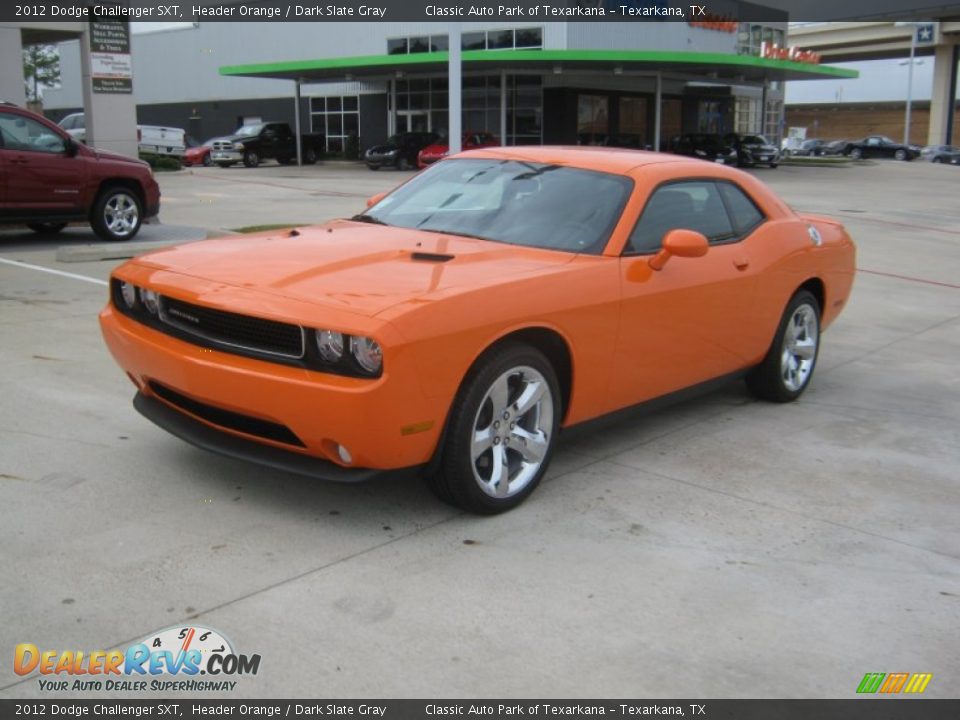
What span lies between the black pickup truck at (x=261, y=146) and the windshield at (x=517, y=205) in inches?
1466

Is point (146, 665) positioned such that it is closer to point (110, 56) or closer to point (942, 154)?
point (110, 56)

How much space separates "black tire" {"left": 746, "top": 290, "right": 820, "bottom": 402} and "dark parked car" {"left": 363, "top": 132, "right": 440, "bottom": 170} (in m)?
34.2

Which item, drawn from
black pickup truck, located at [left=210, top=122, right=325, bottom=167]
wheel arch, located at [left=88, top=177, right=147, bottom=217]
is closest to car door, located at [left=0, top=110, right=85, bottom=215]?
wheel arch, located at [left=88, top=177, right=147, bottom=217]

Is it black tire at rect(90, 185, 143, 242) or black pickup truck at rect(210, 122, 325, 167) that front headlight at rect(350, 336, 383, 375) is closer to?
black tire at rect(90, 185, 143, 242)

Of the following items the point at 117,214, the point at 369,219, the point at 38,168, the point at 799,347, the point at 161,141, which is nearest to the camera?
the point at 369,219

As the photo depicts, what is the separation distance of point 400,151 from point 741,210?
→ 114 ft

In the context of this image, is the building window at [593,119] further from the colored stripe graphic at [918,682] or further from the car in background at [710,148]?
the colored stripe graphic at [918,682]

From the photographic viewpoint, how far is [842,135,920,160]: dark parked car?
6206cm

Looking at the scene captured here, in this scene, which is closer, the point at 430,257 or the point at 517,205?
the point at 430,257

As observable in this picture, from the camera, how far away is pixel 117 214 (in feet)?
42.8

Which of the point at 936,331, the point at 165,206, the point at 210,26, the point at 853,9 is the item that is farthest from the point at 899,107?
the point at 936,331

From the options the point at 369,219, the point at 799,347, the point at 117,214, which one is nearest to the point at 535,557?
the point at 369,219

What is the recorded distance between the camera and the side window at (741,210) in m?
5.93

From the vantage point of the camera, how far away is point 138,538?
3943 mm
